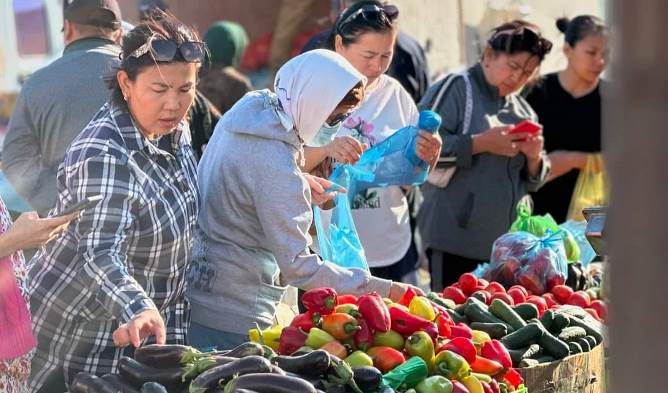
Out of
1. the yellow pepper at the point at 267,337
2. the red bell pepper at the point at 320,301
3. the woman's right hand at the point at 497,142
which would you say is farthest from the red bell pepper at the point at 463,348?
the woman's right hand at the point at 497,142

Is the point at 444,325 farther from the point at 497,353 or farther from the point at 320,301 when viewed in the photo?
the point at 320,301

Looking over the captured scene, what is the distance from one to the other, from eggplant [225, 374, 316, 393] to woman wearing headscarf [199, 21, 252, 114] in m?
3.85

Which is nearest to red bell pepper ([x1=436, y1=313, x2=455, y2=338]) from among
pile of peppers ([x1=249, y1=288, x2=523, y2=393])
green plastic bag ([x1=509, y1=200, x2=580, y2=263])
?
pile of peppers ([x1=249, y1=288, x2=523, y2=393])

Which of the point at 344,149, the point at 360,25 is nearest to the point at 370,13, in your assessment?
the point at 360,25

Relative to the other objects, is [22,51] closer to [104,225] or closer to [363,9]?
[363,9]

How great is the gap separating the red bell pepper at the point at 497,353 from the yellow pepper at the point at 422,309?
185 millimetres

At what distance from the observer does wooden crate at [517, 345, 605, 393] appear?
3.45 m

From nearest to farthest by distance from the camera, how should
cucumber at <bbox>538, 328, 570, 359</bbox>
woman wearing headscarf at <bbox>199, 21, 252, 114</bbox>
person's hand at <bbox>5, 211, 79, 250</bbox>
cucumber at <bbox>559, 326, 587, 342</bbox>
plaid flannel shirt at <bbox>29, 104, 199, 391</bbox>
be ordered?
person's hand at <bbox>5, 211, 79, 250</bbox> < plaid flannel shirt at <bbox>29, 104, 199, 391</bbox> < cucumber at <bbox>538, 328, 570, 359</bbox> < cucumber at <bbox>559, 326, 587, 342</bbox> < woman wearing headscarf at <bbox>199, 21, 252, 114</bbox>

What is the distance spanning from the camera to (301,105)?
10.9ft

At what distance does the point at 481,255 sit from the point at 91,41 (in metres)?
2.10

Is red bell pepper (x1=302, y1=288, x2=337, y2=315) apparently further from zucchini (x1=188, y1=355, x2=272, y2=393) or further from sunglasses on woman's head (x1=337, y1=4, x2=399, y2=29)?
sunglasses on woman's head (x1=337, y1=4, x2=399, y2=29)

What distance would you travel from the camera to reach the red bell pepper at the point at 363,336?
304 centimetres

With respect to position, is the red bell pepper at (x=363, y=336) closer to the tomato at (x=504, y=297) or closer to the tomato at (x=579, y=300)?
the tomato at (x=504, y=297)

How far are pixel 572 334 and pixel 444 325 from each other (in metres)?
0.63
